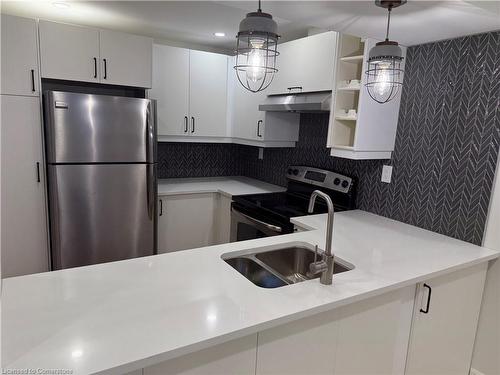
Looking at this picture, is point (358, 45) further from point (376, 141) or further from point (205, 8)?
point (205, 8)

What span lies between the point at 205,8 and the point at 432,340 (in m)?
2.39

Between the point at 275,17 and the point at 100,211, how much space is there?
1808mm


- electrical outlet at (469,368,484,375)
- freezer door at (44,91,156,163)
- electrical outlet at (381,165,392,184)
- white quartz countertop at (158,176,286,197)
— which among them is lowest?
electrical outlet at (469,368,484,375)

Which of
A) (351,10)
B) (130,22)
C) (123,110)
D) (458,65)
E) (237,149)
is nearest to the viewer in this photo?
(351,10)

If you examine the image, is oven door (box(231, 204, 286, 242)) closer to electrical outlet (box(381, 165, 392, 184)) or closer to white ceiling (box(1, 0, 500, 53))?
electrical outlet (box(381, 165, 392, 184))

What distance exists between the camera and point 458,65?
1866 mm

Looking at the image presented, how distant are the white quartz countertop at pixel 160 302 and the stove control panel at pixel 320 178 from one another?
88cm

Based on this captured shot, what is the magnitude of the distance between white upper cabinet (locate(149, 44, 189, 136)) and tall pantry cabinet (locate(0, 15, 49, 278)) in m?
0.94

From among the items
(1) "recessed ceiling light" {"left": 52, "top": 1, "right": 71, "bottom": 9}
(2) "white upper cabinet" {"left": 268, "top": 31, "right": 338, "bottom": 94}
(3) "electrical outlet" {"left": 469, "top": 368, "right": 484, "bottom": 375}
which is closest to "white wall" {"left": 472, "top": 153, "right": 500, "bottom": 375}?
(3) "electrical outlet" {"left": 469, "top": 368, "right": 484, "bottom": 375}

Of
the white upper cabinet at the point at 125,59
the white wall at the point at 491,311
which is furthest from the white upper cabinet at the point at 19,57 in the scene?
the white wall at the point at 491,311

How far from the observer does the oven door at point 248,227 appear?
2.37m

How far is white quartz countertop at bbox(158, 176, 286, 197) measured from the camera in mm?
3027

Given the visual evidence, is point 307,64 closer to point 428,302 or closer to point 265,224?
point 265,224

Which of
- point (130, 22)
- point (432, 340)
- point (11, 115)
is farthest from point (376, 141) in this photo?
point (11, 115)
